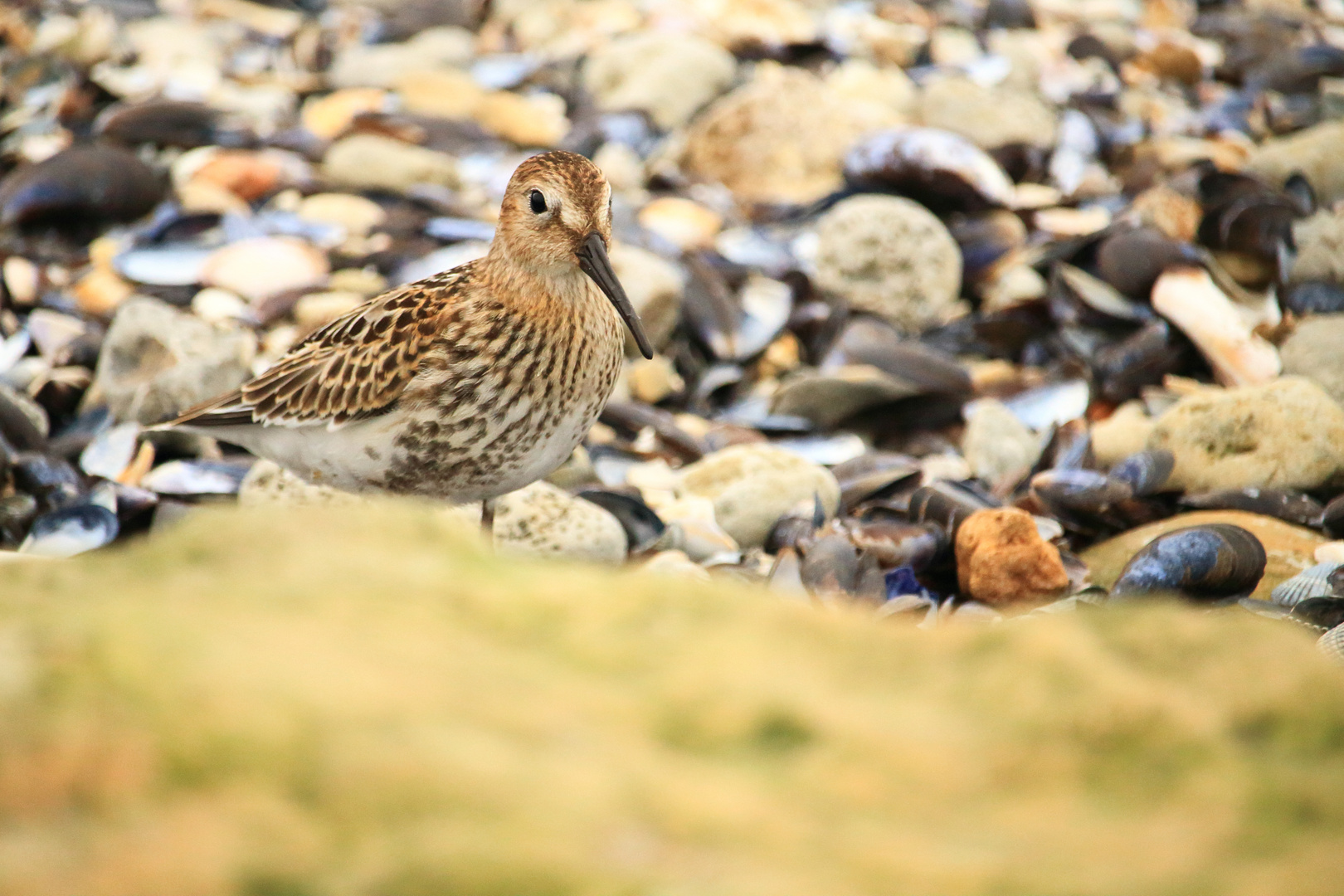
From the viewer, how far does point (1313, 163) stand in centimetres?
927

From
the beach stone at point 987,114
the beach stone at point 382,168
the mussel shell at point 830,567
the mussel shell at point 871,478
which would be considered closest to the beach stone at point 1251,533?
the mussel shell at point 871,478

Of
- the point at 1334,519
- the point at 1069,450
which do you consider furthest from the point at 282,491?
the point at 1334,519

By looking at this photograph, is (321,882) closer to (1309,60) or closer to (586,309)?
(586,309)

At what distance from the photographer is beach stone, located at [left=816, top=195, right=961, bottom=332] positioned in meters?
8.56

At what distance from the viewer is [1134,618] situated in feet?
5.92

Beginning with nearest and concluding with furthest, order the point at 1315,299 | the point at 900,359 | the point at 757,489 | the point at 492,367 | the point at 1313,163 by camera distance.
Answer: the point at 492,367, the point at 757,489, the point at 900,359, the point at 1315,299, the point at 1313,163

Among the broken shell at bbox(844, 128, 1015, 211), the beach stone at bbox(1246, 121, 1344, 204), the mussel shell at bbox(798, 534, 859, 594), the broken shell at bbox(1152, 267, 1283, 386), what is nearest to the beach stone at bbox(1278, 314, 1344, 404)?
the broken shell at bbox(1152, 267, 1283, 386)

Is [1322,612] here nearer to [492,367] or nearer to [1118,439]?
[1118,439]

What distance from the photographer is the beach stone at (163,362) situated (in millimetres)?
6473

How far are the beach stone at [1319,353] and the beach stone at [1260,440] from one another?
79cm

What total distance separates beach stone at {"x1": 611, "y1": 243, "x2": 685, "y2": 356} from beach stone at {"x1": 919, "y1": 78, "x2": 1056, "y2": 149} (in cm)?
408

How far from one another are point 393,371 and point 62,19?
873cm

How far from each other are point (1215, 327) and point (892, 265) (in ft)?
7.22

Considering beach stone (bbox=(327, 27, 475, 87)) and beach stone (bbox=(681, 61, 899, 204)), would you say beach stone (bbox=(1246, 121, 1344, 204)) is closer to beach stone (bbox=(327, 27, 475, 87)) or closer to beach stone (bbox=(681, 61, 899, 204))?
beach stone (bbox=(681, 61, 899, 204))
